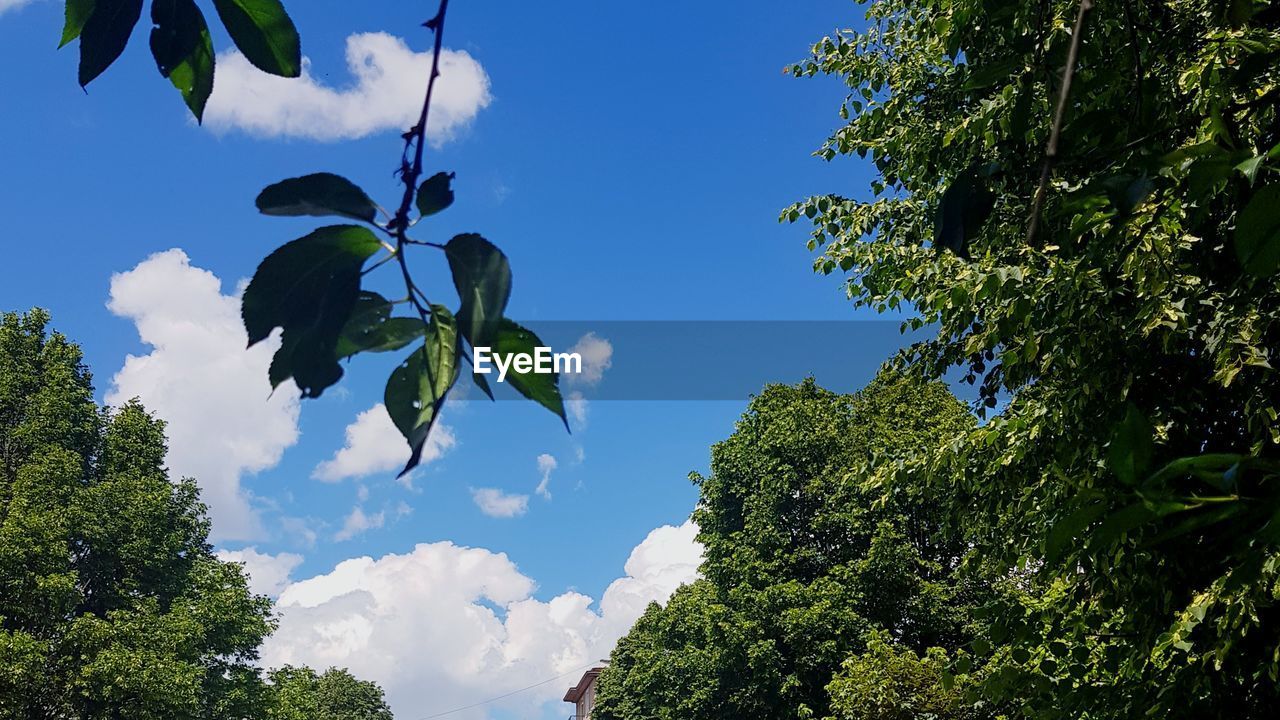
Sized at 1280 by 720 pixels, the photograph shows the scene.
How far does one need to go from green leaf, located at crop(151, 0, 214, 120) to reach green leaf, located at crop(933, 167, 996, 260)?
700mm

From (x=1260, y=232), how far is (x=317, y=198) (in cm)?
94

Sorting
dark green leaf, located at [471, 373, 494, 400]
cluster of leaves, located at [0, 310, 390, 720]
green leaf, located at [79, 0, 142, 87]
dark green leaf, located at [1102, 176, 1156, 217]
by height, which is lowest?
dark green leaf, located at [471, 373, 494, 400]

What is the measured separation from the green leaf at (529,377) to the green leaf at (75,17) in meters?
0.50

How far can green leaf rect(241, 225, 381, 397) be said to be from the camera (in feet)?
1.59

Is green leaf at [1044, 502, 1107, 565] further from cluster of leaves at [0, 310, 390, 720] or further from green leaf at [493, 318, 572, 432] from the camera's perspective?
cluster of leaves at [0, 310, 390, 720]

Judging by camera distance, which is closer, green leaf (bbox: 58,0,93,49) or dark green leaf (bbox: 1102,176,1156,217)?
green leaf (bbox: 58,0,93,49)

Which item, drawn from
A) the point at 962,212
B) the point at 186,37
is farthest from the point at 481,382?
the point at 962,212

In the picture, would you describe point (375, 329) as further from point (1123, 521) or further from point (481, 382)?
point (1123, 521)

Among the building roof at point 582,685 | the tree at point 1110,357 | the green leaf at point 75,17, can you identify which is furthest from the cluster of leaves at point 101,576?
the building roof at point 582,685

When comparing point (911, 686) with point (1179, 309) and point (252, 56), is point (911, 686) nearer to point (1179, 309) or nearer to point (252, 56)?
point (1179, 309)

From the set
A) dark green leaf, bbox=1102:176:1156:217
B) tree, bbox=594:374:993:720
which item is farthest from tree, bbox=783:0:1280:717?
tree, bbox=594:374:993:720

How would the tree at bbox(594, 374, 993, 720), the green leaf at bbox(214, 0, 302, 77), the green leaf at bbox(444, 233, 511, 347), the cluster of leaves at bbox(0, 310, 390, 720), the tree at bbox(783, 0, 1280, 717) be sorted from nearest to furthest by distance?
the green leaf at bbox(444, 233, 511, 347) < the green leaf at bbox(214, 0, 302, 77) < the tree at bbox(783, 0, 1280, 717) < the tree at bbox(594, 374, 993, 720) < the cluster of leaves at bbox(0, 310, 390, 720)

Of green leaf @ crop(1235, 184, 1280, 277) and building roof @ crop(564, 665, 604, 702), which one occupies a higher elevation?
building roof @ crop(564, 665, 604, 702)

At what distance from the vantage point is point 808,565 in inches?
709
